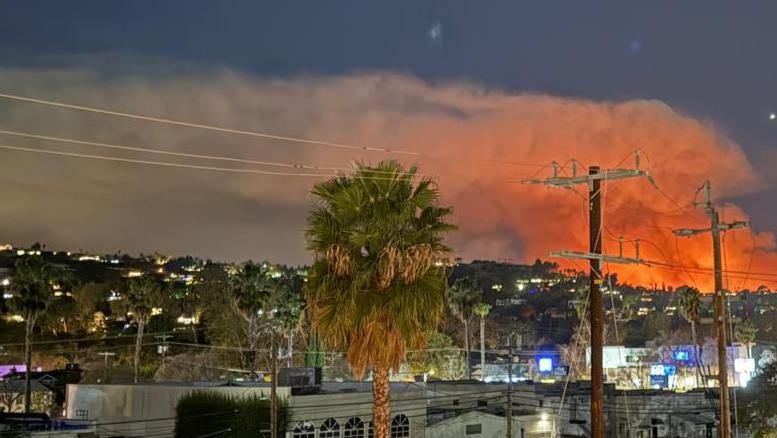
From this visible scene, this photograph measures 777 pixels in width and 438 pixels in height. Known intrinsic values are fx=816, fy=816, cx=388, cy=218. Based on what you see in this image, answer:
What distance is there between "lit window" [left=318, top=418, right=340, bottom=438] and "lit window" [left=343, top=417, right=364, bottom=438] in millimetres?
453

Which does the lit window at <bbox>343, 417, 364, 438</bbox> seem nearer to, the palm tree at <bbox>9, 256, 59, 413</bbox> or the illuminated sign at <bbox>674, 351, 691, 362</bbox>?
the palm tree at <bbox>9, 256, 59, 413</bbox>

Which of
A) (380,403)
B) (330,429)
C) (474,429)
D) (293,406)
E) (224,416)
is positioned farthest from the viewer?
(474,429)

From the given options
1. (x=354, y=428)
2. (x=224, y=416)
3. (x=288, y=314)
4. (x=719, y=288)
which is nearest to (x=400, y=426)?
(x=354, y=428)

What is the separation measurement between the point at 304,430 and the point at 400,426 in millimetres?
5060

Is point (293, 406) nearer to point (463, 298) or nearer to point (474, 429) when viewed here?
point (474, 429)

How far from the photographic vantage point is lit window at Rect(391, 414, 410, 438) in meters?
38.7

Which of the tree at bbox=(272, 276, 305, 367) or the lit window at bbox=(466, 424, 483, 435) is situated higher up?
the tree at bbox=(272, 276, 305, 367)

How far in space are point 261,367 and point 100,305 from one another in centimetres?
5204

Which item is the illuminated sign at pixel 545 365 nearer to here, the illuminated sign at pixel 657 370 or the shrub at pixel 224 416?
the illuminated sign at pixel 657 370

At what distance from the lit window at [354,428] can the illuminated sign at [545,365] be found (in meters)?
65.8

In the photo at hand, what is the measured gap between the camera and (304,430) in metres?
36.2

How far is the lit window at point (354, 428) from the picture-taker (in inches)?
1457

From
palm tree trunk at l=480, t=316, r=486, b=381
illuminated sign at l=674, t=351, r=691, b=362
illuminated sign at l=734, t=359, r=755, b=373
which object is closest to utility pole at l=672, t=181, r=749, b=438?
palm tree trunk at l=480, t=316, r=486, b=381

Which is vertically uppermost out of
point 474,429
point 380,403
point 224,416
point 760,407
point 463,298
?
point 463,298
